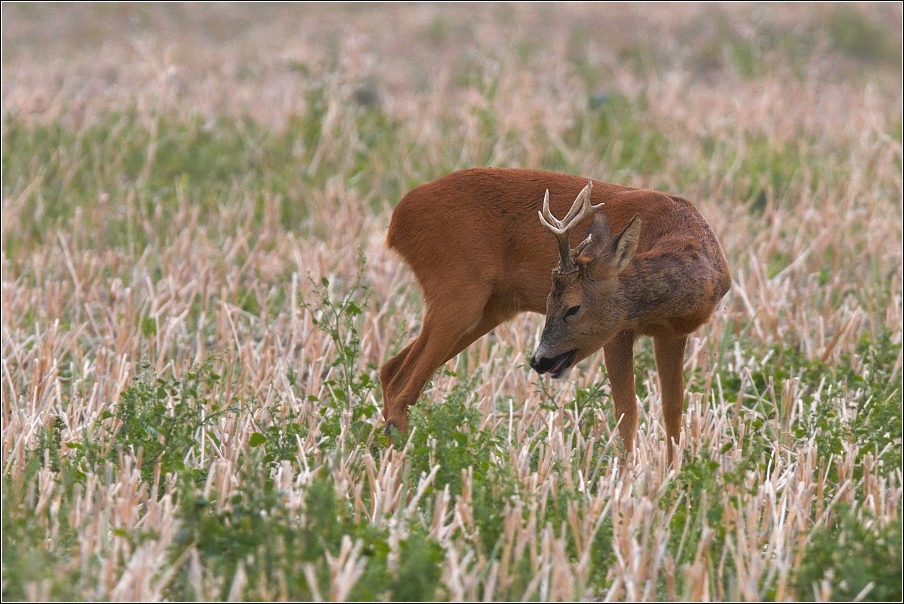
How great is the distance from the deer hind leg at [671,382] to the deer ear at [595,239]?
59 cm

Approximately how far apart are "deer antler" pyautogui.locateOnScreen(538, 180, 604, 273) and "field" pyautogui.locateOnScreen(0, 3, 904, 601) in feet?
2.27

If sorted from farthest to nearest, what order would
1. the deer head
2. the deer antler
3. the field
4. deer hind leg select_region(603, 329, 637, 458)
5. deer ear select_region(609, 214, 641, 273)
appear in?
1. deer hind leg select_region(603, 329, 637, 458)
2. the deer head
3. deer ear select_region(609, 214, 641, 273)
4. the deer antler
5. the field

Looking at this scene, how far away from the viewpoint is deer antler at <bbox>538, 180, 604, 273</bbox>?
477cm

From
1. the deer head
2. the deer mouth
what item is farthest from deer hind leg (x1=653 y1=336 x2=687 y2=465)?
the deer mouth

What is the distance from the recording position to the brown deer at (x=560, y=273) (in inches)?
199

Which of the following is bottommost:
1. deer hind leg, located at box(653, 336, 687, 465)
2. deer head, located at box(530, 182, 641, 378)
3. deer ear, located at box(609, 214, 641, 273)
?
deer hind leg, located at box(653, 336, 687, 465)

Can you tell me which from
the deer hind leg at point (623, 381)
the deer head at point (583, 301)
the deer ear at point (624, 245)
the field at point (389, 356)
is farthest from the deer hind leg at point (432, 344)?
the deer ear at point (624, 245)

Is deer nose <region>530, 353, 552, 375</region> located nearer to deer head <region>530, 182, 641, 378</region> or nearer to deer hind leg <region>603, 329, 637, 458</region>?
deer head <region>530, 182, 641, 378</region>

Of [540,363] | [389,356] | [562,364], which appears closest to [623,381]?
[562,364]

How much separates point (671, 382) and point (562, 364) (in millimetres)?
569

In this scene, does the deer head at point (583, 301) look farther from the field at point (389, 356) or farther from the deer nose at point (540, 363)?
the field at point (389, 356)

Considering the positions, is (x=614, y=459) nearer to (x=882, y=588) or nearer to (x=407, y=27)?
(x=882, y=588)

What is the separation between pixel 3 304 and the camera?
23.2 feet

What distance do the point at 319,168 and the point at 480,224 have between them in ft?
18.2
